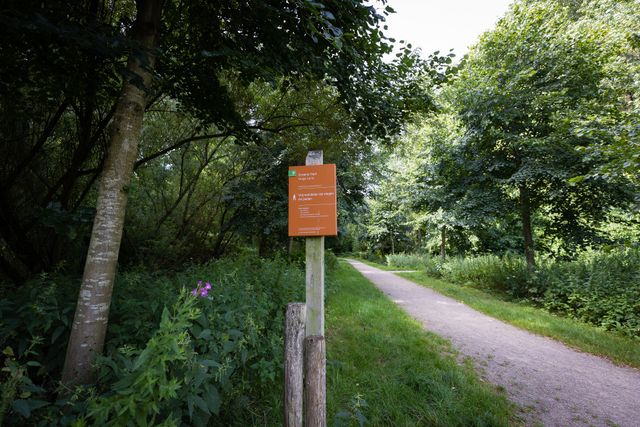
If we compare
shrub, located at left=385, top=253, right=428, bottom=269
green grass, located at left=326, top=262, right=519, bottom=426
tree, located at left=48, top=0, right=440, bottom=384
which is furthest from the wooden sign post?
shrub, located at left=385, top=253, right=428, bottom=269

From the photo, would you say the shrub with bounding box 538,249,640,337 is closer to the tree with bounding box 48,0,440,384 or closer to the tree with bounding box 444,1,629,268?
the tree with bounding box 444,1,629,268

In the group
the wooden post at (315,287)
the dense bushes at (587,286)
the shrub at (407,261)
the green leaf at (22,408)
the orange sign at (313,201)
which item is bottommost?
the shrub at (407,261)

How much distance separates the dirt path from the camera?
299 centimetres

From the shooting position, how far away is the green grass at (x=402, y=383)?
2.71 m

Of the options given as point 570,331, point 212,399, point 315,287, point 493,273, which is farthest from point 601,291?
point 212,399

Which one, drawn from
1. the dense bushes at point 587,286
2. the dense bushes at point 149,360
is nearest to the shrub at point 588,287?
the dense bushes at point 587,286

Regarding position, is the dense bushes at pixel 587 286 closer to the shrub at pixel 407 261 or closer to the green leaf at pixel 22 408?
the green leaf at pixel 22 408

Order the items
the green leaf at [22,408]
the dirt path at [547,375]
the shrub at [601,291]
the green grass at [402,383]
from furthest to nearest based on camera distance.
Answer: the shrub at [601,291] < the dirt path at [547,375] < the green grass at [402,383] < the green leaf at [22,408]

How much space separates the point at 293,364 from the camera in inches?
85.7

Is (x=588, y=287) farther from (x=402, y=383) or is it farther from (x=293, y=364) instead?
(x=293, y=364)

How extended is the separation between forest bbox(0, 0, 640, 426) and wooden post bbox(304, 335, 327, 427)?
1.67 feet

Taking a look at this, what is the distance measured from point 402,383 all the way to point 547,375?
231 centimetres

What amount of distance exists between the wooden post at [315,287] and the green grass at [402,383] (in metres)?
0.67

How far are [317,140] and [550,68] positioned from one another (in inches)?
362
